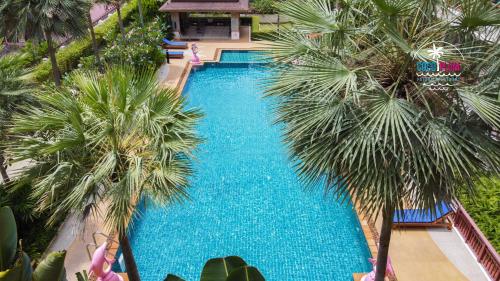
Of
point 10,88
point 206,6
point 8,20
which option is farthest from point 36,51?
point 206,6

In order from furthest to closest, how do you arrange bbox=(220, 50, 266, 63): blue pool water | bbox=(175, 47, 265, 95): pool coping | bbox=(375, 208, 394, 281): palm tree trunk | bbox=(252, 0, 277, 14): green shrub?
bbox=(252, 0, 277, 14): green shrub < bbox=(220, 50, 266, 63): blue pool water < bbox=(175, 47, 265, 95): pool coping < bbox=(375, 208, 394, 281): palm tree trunk

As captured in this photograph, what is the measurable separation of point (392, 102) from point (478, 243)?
5854mm

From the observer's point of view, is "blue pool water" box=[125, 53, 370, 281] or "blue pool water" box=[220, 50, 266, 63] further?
"blue pool water" box=[220, 50, 266, 63]

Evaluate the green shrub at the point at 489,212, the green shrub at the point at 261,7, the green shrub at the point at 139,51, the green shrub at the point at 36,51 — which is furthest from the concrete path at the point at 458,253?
the green shrub at the point at 261,7

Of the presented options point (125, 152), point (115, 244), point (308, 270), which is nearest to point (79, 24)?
point (115, 244)

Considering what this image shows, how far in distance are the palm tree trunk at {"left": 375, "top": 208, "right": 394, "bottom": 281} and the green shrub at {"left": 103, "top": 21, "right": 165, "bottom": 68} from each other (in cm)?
1301

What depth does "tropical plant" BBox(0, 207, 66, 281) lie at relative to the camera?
2867 mm

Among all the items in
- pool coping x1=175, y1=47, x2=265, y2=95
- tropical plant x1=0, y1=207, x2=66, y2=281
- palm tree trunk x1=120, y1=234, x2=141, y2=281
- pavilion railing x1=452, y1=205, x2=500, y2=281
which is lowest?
pavilion railing x1=452, y1=205, x2=500, y2=281

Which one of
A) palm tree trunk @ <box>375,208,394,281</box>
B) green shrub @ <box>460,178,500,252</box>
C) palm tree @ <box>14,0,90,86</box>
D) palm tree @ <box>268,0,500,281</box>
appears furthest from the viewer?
palm tree @ <box>14,0,90,86</box>

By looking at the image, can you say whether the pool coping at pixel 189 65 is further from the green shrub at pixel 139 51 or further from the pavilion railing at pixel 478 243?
the pavilion railing at pixel 478 243

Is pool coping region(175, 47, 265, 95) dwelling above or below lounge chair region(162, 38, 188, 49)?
below

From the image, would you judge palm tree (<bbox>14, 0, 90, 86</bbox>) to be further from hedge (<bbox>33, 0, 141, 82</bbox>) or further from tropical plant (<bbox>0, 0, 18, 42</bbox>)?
hedge (<bbox>33, 0, 141, 82</bbox>)

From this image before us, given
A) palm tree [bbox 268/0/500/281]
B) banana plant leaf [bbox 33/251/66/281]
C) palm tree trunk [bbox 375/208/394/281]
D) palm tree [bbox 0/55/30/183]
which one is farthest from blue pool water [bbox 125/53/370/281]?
banana plant leaf [bbox 33/251/66/281]

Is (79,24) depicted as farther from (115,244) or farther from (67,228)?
(115,244)
